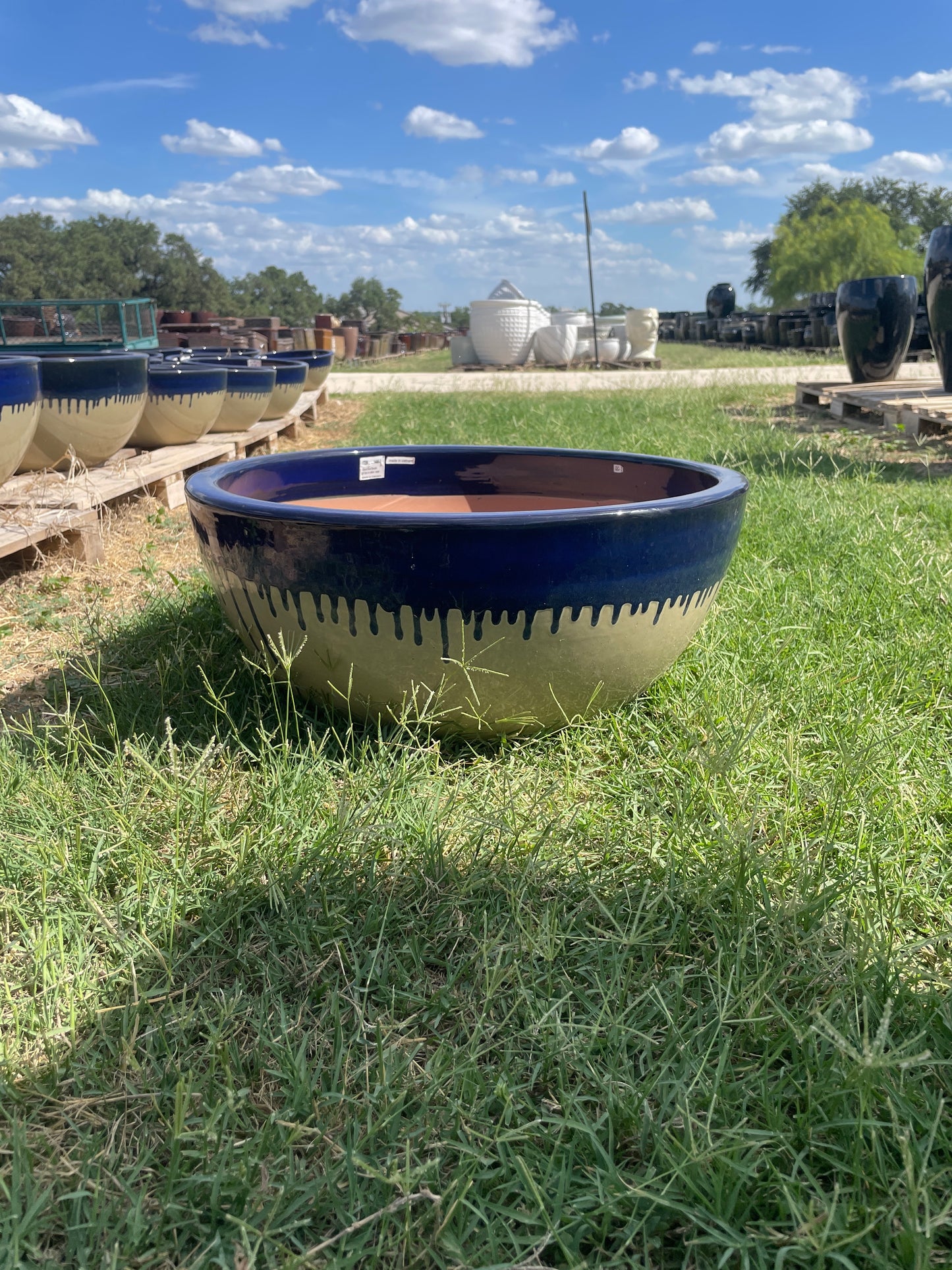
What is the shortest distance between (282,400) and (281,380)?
164 millimetres

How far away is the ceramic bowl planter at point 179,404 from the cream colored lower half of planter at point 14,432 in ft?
5.38

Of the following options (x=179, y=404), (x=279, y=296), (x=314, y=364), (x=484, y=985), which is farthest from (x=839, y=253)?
(x=279, y=296)

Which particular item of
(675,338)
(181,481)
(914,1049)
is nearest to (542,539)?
(914,1049)

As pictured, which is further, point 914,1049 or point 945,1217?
point 914,1049

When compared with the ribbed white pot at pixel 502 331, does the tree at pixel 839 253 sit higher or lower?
higher

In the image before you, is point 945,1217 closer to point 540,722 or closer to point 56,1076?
point 56,1076

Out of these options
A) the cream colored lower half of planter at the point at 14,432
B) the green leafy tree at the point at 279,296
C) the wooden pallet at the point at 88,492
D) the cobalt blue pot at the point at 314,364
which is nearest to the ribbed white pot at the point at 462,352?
the cobalt blue pot at the point at 314,364

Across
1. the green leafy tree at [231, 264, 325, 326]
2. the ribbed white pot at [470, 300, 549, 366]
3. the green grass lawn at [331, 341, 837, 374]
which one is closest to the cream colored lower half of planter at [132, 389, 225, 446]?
the green grass lawn at [331, 341, 837, 374]

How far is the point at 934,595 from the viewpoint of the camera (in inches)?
107

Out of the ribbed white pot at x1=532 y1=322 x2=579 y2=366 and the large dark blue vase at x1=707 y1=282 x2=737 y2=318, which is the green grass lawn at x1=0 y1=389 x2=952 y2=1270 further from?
the large dark blue vase at x1=707 y1=282 x2=737 y2=318

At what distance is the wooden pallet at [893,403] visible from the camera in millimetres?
5977

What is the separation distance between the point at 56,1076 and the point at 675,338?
3696 cm

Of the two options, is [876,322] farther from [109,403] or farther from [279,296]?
[279,296]

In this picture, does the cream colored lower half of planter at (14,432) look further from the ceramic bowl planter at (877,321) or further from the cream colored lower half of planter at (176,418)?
the ceramic bowl planter at (877,321)
